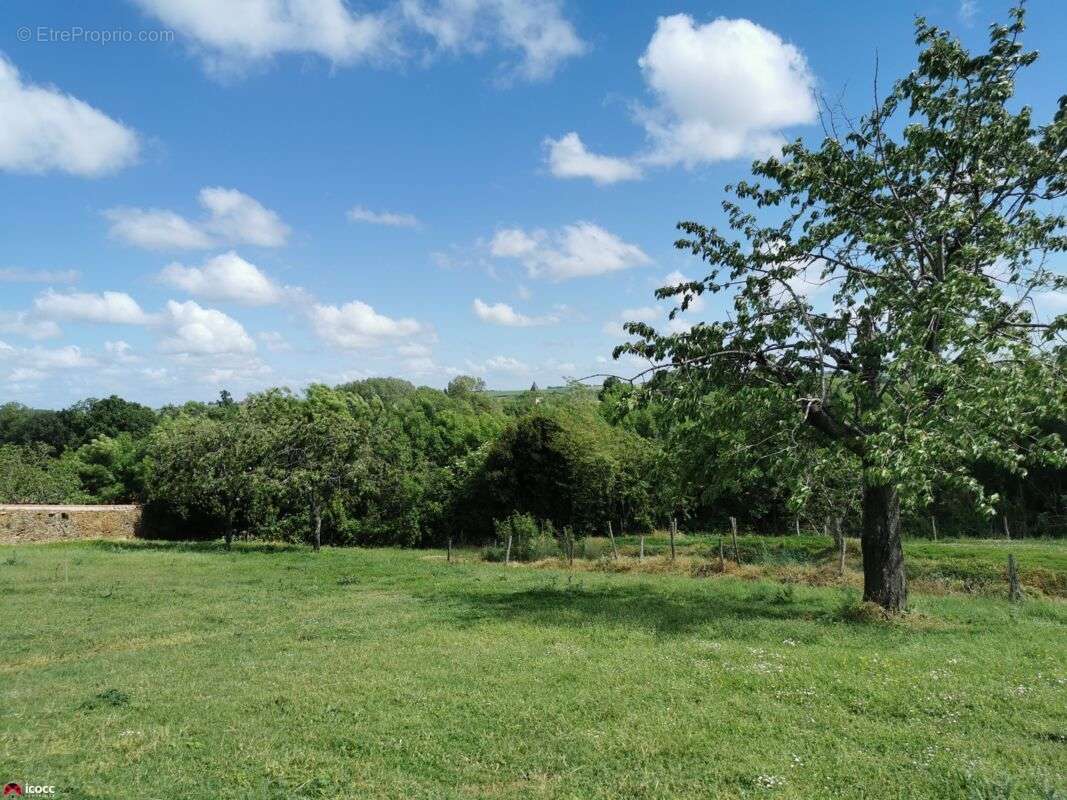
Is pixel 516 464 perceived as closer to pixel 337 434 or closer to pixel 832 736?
pixel 337 434

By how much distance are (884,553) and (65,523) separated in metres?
44.5

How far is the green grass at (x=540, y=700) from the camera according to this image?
5699 millimetres

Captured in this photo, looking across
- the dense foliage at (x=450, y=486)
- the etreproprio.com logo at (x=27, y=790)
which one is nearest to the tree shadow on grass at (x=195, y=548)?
the dense foliage at (x=450, y=486)

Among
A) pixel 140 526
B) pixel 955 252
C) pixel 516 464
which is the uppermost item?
pixel 955 252

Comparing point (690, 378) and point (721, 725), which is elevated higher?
point (690, 378)

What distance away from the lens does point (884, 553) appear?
43.4ft

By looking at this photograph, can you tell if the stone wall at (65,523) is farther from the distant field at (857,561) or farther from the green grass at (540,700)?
the distant field at (857,561)

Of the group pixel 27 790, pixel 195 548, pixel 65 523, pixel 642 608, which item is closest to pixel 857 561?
pixel 642 608

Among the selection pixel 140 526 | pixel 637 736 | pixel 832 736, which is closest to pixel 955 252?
pixel 832 736

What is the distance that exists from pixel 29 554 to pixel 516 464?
23.3m

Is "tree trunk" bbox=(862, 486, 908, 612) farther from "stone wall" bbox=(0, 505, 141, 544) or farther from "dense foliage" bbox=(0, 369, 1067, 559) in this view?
"stone wall" bbox=(0, 505, 141, 544)

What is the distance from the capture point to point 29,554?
96.7 feet

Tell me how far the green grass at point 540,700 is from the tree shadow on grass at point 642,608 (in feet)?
0.40

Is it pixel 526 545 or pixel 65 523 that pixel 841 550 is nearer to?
pixel 526 545
